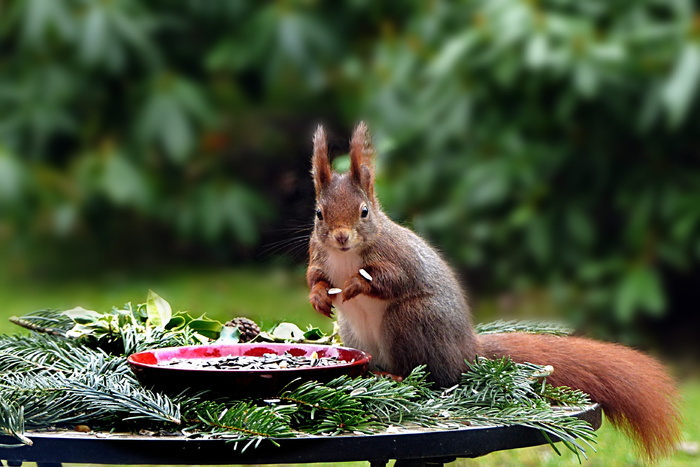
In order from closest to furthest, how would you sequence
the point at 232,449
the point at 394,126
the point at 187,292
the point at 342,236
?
the point at 232,449 → the point at 342,236 → the point at 394,126 → the point at 187,292

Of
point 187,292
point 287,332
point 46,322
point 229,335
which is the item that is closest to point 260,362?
point 229,335

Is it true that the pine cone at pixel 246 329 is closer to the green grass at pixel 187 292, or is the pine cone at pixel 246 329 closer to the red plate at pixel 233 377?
the red plate at pixel 233 377

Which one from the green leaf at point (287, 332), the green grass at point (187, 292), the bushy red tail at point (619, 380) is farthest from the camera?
the green grass at point (187, 292)

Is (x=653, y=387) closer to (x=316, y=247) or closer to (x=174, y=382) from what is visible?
(x=316, y=247)

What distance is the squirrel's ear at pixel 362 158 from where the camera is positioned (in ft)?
5.98

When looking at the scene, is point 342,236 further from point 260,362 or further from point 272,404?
point 272,404

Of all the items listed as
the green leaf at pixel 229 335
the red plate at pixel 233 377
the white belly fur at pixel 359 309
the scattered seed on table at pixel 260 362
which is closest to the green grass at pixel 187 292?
the green leaf at pixel 229 335

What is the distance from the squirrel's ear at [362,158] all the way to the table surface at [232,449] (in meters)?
0.56

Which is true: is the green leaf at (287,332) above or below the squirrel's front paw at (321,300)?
below

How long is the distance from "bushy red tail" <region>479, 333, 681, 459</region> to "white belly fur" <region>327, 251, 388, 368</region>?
20cm

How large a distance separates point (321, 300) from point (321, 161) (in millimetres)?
246

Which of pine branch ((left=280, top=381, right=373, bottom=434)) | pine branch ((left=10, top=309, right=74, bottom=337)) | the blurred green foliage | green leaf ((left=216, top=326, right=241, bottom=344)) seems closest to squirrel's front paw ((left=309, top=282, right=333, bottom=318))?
green leaf ((left=216, top=326, right=241, bottom=344))

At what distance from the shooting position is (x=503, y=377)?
1.69 metres

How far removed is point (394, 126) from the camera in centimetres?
488
